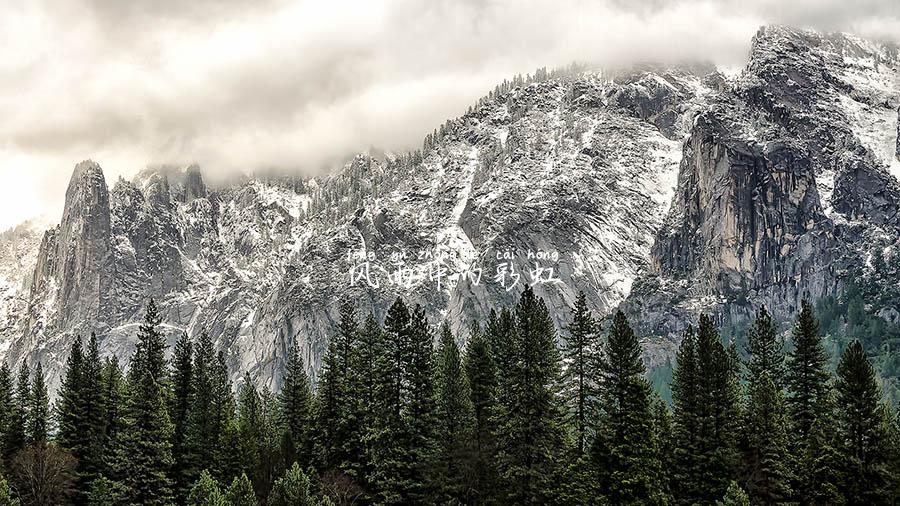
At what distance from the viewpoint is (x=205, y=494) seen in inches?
3317

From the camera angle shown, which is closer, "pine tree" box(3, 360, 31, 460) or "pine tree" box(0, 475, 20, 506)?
"pine tree" box(0, 475, 20, 506)

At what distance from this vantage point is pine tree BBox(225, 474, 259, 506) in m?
77.8

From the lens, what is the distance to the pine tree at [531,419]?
74.2 metres

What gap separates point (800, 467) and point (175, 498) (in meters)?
54.8

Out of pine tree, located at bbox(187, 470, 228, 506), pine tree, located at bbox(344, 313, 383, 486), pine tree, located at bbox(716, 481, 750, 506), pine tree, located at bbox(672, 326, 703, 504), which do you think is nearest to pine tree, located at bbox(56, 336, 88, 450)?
pine tree, located at bbox(187, 470, 228, 506)

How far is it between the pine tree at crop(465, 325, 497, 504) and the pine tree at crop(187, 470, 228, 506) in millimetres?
19654

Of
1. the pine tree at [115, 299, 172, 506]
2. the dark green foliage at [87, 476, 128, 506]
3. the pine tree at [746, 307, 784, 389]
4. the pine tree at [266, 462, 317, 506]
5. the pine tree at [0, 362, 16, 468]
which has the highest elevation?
the pine tree at [746, 307, 784, 389]

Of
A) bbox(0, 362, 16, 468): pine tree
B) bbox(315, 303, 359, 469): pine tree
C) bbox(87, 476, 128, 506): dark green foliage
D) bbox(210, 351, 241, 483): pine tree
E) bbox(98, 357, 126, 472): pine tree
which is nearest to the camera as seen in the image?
bbox(87, 476, 128, 506): dark green foliage

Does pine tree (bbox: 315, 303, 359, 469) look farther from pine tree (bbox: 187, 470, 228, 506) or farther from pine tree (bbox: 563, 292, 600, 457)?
pine tree (bbox: 563, 292, 600, 457)

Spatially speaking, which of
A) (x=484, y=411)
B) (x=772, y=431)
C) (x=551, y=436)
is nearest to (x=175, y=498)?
(x=484, y=411)

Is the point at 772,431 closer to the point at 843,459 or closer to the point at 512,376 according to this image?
the point at 843,459

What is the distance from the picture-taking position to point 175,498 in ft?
297

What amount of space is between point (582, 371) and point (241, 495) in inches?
1136

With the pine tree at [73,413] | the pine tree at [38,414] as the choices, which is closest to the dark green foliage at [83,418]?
the pine tree at [73,413]
